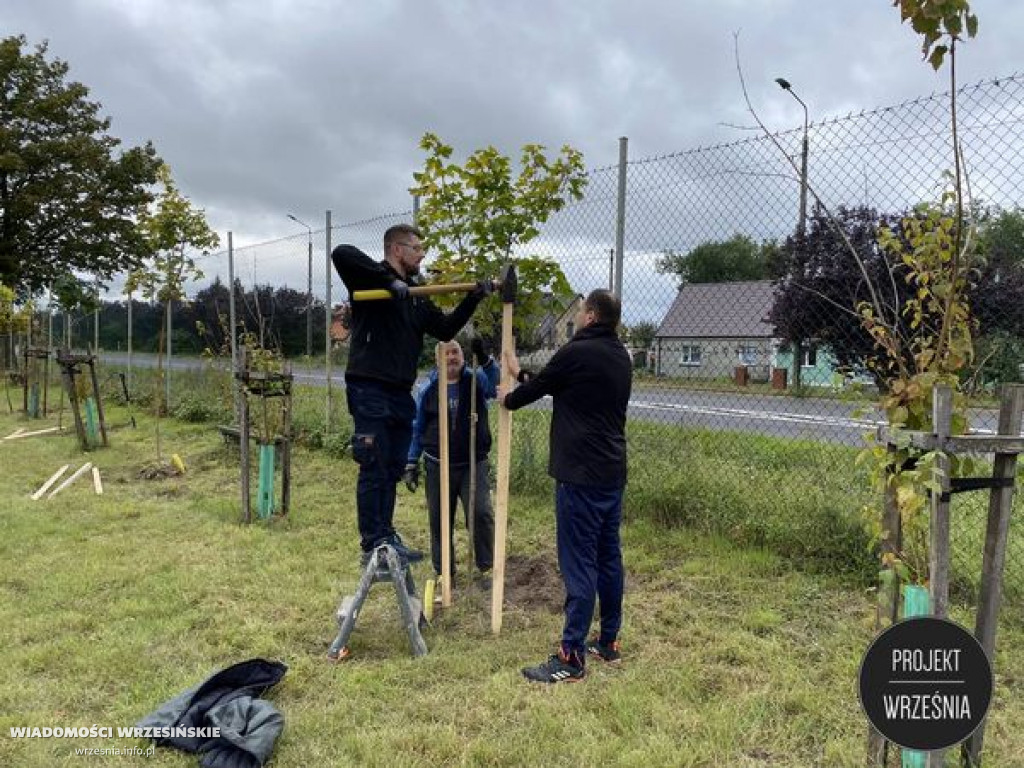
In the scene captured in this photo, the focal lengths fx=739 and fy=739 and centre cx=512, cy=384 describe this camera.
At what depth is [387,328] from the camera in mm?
3820

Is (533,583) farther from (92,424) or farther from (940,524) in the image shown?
(92,424)

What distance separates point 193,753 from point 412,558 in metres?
1.49

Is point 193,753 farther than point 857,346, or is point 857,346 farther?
point 857,346

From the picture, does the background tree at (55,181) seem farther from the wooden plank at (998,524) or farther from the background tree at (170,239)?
the wooden plank at (998,524)

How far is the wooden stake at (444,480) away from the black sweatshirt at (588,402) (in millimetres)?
803

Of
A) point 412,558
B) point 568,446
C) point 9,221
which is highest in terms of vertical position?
point 9,221

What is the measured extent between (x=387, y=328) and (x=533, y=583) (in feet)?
6.73

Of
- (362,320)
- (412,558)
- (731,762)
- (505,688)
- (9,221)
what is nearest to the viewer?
(731,762)

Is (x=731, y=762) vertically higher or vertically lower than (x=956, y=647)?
lower

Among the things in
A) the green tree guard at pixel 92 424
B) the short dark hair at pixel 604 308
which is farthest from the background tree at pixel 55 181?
the short dark hair at pixel 604 308

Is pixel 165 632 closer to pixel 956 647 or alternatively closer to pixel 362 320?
pixel 362 320

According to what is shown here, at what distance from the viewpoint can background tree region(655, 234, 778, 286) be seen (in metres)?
5.22

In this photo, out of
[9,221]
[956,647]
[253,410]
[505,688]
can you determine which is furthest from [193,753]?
[9,221]

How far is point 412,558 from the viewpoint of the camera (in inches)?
161
